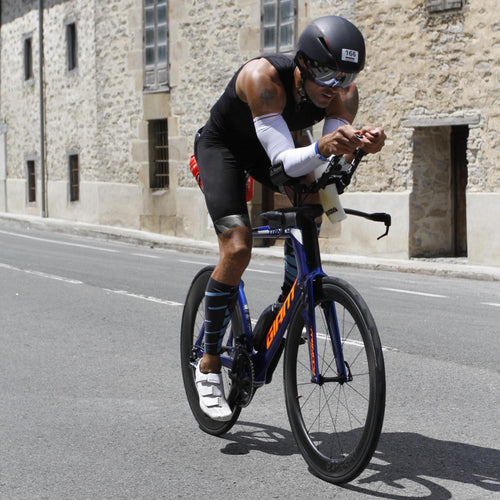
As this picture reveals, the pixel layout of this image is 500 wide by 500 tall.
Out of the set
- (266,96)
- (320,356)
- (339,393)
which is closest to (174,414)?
(339,393)

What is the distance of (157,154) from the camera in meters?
23.9

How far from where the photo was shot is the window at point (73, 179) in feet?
92.4

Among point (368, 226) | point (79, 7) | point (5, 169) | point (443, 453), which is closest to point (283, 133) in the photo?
point (443, 453)

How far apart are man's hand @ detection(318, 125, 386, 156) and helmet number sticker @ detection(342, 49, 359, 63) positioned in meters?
0.37

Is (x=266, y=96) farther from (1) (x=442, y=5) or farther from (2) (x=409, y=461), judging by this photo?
(1) (x=442, y=5)

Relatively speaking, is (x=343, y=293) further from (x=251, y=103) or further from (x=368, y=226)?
(x=368, y=226)

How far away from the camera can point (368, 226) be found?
57.2 feet

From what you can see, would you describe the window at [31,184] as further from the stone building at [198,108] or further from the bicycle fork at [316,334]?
the bicycle fork at [316,334]

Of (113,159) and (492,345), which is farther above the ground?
(113,159)

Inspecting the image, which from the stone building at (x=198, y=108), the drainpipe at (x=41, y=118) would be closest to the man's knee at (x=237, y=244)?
the stone building at (x=198, y=108)

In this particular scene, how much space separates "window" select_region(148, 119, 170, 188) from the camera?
2370cm

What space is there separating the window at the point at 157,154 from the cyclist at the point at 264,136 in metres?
19.4

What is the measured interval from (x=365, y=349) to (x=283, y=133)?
35.1 inches

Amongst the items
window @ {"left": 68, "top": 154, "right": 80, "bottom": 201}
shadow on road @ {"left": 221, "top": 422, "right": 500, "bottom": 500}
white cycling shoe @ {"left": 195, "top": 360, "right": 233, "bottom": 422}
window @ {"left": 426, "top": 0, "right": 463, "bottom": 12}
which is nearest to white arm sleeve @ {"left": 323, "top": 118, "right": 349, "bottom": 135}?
white cycling shoe @ {"left": 195, "top": 360, "right": 233, "bottom": 422}
